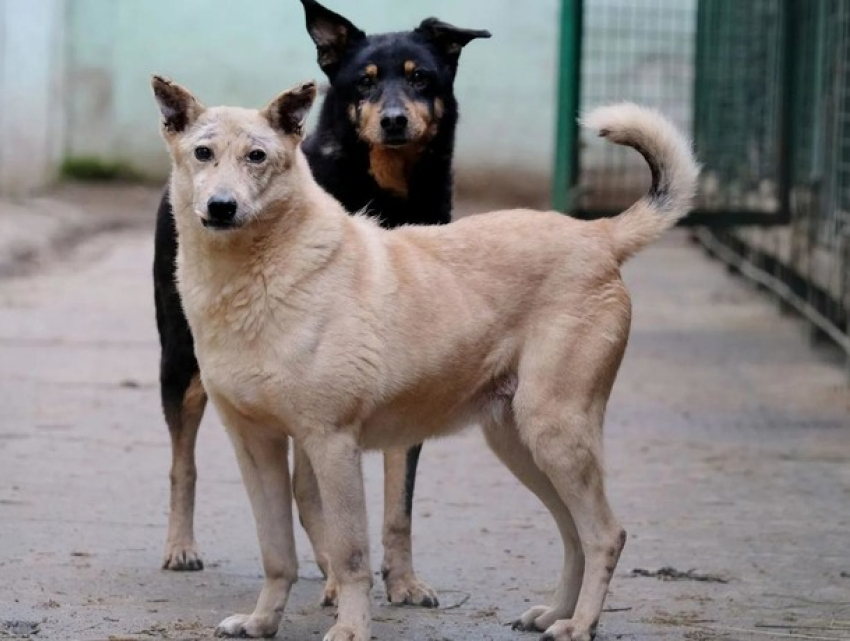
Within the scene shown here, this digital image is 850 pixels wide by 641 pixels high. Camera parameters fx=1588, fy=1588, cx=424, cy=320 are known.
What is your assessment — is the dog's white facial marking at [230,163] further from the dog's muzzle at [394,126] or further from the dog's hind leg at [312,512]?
the dog's muzzle at [394,126]

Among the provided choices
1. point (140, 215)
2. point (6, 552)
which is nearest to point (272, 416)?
point (6, 552)

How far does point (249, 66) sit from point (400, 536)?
1217 cm

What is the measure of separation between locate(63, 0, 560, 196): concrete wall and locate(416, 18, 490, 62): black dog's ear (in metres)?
10.8

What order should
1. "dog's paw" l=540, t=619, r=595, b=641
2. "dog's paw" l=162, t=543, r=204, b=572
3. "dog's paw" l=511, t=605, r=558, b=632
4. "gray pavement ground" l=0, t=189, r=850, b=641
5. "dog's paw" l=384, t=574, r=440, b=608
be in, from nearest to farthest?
"dog's paw" l=540, t=619, r=595, b=641, "dog's paw" l=511, t=605, r=558, b=632, "gray pavement ground" l=0, t=189, r=850, b=641, "dog's paw" l=384, t=574, r=440, b=608, "dog's paw" l=162, t=543, r=204, b=572

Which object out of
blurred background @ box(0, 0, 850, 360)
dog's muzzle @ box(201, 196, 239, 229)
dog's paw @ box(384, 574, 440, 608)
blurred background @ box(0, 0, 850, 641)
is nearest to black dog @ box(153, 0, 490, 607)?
dog's paw @ box(384, 574, 440, 608)

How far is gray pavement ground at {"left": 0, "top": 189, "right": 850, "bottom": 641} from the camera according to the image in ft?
14.3

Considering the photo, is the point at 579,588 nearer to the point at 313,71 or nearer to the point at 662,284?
the point at 662,284

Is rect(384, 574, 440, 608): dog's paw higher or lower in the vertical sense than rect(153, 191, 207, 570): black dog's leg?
lower

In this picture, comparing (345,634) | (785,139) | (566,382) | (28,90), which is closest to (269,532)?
(345,634)

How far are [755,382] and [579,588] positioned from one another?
4238 mm

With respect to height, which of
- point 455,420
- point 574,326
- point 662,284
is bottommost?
point 662,284

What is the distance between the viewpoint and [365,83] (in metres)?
5.11

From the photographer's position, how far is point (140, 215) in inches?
576

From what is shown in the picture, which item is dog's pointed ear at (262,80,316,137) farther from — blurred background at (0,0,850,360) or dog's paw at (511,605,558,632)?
blurred background at (0,0,850,360)
